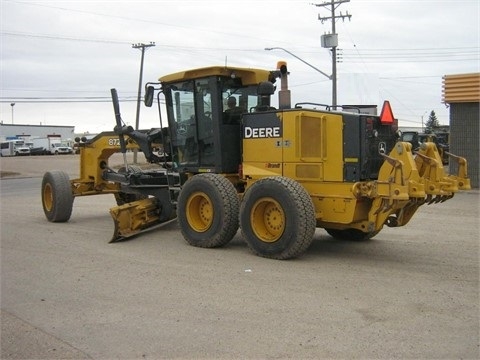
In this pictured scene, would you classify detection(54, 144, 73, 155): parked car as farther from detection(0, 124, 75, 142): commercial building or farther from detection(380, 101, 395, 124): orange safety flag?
detection(380, 101, 395, 124): orange safety flag

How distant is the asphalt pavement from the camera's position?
15.1 ft

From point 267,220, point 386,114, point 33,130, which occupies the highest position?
point 33,130

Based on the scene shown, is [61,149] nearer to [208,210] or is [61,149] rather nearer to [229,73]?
[229,73]

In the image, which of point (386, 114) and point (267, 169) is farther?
point (267, 169)

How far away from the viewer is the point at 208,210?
29.2 ft

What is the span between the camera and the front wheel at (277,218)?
7.46 m

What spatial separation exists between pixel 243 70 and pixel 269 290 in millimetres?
4337

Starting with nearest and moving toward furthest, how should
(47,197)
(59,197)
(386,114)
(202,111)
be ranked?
(386,114), (202,111), (59,197), (47,197)

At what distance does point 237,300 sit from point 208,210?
3.19 metres

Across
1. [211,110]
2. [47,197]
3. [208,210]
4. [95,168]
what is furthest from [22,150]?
[208,210]

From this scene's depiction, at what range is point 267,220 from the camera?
8.05 metres

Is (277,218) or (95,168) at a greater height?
(95,168)

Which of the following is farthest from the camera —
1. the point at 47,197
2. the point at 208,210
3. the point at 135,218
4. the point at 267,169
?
the point at 47,197

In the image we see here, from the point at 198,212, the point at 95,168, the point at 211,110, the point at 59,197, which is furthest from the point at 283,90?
the point at 59,197
